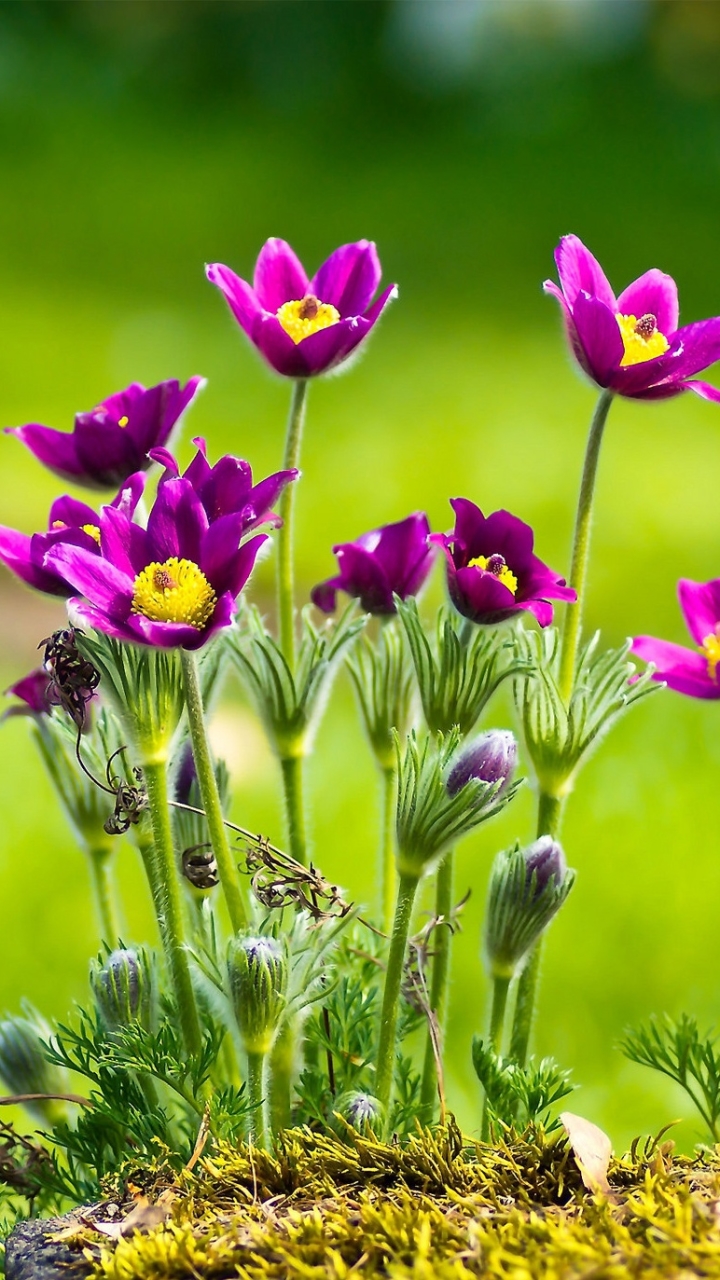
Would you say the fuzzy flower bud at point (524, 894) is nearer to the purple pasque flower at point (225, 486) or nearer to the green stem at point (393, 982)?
the green stem at point (393, 982)

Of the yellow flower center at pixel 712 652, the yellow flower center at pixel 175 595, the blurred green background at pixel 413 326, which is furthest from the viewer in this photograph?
the blurred green background at pixel 413 326

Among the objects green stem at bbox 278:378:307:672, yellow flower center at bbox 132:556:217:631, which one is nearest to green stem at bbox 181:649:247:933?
yellow flower center at bbox 132:556:217:631

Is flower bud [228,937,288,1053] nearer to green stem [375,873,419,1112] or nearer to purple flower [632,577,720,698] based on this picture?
green stem [375,873,419,1112]

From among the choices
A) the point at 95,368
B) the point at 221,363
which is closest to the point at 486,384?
the point at 221,363

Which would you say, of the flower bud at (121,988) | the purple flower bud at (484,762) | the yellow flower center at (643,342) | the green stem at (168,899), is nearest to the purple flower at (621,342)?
the yellow flower center at (643,342)

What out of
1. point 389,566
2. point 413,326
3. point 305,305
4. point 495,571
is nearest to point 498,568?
point 495,571

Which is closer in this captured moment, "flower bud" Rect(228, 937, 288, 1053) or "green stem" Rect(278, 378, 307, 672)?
"flower bud" Rect(228, 937, 288, 1053)

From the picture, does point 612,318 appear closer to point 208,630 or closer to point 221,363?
point 208,630
